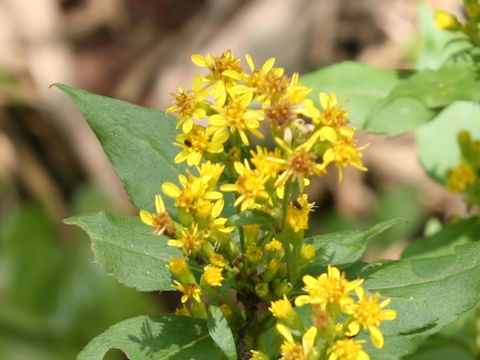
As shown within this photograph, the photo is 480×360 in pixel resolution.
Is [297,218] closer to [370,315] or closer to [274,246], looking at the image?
[274,246]

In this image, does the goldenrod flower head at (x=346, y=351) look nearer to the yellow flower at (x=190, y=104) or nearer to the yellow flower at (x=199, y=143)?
the yellow flower at (x=199, y=143)

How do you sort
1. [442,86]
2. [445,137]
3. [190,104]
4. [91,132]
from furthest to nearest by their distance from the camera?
[91,132]
[445,137]
[442,86]
[190,104]

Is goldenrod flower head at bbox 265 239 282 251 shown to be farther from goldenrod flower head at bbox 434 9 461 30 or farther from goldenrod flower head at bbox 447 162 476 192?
goldenrod flower head at bbox 447 162 476 192

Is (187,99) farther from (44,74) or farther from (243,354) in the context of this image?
(44,74)

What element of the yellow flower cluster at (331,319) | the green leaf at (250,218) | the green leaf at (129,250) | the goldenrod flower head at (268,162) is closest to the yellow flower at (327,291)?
the yellow flower cluster at (331,319)

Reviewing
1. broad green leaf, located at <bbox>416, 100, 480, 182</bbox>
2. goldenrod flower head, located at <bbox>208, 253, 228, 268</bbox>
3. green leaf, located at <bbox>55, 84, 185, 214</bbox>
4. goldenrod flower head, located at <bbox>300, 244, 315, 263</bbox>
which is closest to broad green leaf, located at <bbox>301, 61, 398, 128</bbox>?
broad green leaf, located at <bbox>416, 100, 480, 182</bbox>

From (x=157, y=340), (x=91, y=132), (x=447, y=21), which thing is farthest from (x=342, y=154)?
(x=91, y=132)
